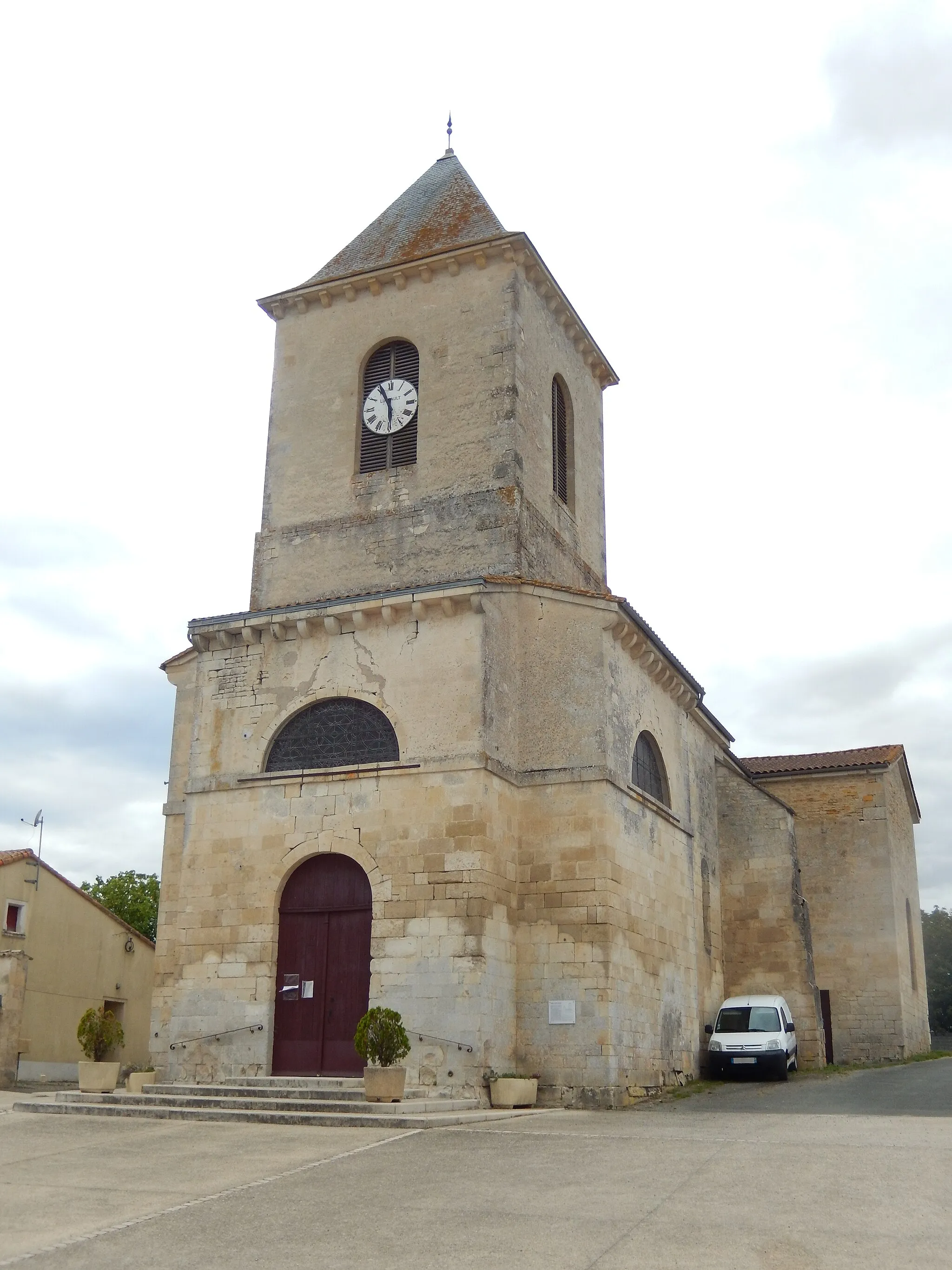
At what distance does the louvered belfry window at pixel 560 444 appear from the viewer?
21.2m

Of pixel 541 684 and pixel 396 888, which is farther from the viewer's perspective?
pixel 541 684

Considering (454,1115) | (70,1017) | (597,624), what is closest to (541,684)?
(597,624)

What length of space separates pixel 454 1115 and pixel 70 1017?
15.8 metres

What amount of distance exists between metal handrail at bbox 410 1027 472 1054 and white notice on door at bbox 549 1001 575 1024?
142 centimetres

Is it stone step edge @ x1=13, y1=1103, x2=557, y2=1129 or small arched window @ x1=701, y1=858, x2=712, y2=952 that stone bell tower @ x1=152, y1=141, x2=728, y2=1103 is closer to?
small arched window @ x1=701, y1=858, x2=712, y2=952

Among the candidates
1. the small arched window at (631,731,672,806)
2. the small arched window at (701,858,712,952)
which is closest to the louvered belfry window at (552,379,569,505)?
the small arched window at (631,731,672,806)

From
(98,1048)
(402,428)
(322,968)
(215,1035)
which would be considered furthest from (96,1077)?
(402,428)

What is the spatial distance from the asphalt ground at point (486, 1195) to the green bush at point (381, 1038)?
1.48 meters

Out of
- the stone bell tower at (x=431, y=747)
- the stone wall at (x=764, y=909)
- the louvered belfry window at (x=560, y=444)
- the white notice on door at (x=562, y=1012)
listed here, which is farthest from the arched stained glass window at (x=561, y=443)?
the white notice on door at (x=562, y=1012)

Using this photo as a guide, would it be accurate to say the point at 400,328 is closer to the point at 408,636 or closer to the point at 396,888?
the point at 408,636

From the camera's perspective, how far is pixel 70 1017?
26.2 metres

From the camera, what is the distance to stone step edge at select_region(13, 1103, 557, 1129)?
12.5 meters

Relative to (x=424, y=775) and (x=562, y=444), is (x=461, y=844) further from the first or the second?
(x=562, y=444)

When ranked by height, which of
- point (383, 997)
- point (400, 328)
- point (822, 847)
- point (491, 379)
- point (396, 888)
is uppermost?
point (400, 328)
